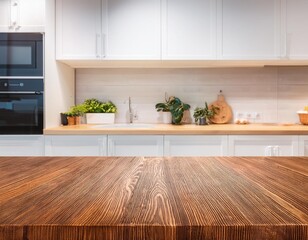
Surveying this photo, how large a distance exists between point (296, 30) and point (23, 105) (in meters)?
2.37

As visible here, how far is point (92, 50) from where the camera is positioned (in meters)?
2.35

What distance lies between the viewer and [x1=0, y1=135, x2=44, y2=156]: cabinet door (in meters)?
2.13

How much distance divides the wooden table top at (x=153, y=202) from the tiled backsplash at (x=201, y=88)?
193 cm

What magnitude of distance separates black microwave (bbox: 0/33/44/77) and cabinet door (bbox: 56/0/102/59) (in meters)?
0.21

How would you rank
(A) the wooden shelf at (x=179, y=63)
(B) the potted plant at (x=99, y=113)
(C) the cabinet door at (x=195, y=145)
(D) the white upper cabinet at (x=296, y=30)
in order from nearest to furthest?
(C) the cabinet door at (x=195, y=145) → (D) the white upper cabinet at (x=296, y=30) → (A) the wooden shelf at (x=179, y=63) → (B) the potted plant at (x=99, y=113)

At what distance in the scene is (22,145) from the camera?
84.4 inches

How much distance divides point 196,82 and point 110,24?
1.02 meters

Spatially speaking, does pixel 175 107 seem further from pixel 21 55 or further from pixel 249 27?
pixel 21 55

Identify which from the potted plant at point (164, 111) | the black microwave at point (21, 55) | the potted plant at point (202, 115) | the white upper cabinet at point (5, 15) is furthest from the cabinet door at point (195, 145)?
the white upper cabinet at point (5, 15)

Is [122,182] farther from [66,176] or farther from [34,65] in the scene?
[34,65]

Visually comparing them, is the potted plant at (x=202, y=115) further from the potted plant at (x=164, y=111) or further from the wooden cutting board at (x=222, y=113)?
the potted plant at (x=164, y=111)

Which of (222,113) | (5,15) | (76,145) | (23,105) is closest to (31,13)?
(5,15)

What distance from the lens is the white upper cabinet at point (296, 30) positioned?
2.32 metres

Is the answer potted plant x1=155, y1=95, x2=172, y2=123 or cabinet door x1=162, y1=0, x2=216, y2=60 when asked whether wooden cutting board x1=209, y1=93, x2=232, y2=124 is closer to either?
potted plant x1=155, y1=95, x2=172, y2=123
